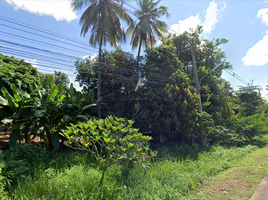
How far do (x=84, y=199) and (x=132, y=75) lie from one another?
25.9ft

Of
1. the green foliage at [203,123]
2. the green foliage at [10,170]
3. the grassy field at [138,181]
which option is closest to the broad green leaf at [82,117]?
the grassy field at [138,181]

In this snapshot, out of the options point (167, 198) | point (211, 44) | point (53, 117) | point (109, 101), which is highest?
point (211, 44)

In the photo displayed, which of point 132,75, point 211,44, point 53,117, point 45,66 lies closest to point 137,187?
point 53,117

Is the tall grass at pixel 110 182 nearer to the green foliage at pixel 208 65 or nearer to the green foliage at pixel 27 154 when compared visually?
the green foliage at pixel 27 154

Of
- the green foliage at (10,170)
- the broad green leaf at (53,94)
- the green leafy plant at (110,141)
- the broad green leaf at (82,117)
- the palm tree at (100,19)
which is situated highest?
the palm tree at (100,19)

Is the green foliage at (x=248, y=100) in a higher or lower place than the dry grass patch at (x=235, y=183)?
higher

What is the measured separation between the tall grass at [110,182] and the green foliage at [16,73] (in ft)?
11.2

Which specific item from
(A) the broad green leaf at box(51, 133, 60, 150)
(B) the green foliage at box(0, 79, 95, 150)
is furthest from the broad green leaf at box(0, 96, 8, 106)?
(A) the broad green leaf at box(51, 133, 60, 150)

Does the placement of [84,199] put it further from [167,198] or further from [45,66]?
[45,66]

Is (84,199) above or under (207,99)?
under

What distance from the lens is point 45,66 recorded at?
620 centimetres

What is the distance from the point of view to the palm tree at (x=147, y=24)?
11.5 meters

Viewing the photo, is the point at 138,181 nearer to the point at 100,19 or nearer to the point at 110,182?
the point at 110,182

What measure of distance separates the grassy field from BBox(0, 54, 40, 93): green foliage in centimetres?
327
